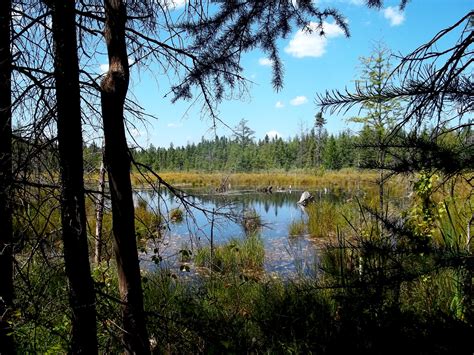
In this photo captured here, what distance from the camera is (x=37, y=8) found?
2.01 meters

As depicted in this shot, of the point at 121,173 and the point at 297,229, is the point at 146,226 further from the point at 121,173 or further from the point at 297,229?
the point at 297,229

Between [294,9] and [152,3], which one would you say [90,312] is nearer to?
[152,3]

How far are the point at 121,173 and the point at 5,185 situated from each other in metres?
0.57

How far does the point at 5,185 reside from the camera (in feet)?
6.04

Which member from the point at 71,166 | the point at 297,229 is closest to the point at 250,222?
the point at 71,166

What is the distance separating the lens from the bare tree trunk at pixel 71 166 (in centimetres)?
161

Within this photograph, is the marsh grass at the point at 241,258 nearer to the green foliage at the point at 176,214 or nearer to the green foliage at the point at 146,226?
the green foliage at the point at 146,226

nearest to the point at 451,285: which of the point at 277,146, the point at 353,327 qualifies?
the point at 353,327

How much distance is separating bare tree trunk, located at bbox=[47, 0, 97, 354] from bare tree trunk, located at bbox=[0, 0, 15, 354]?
0.38 meters

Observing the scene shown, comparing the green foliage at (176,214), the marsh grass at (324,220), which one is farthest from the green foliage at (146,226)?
the marsh grass at (324,220)

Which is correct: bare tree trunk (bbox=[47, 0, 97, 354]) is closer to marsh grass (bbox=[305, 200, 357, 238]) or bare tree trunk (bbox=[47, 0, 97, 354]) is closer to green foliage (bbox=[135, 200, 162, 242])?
green foliage (bbox=[135, 200, 162, 242])

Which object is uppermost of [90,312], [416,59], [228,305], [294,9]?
[294,9]

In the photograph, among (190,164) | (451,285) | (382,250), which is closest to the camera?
(382,250)

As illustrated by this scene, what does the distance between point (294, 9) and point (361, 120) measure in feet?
14.1
